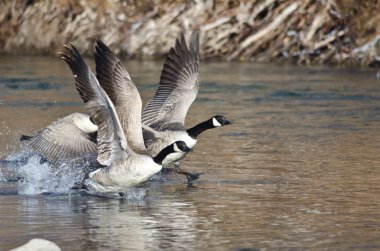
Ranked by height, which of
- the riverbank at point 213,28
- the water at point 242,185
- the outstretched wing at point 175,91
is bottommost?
the water at point 242,185

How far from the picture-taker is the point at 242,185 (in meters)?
11.9

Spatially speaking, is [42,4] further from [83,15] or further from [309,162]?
[309,162]

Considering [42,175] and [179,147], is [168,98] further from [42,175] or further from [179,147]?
[179,147]

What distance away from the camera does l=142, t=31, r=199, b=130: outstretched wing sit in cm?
1387

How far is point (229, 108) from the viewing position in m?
18.7

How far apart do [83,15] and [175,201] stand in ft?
57.1

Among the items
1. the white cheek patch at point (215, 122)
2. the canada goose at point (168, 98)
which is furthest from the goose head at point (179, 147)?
the white cheek patch at point (215, 122)

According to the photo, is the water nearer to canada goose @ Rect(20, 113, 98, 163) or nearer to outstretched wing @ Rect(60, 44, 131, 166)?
canada goose @ Rect(20, 113, 98, 163)

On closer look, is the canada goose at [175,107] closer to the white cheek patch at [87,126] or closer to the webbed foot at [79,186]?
the white cheek patch at [87,126]

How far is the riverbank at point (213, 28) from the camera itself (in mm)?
24359

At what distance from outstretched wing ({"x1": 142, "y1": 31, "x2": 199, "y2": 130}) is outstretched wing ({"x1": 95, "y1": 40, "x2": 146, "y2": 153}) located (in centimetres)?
165

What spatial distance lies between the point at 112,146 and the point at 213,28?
584 inches

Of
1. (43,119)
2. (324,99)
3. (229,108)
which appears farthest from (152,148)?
(324,99)

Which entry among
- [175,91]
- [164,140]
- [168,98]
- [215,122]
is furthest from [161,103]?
[164,140]
